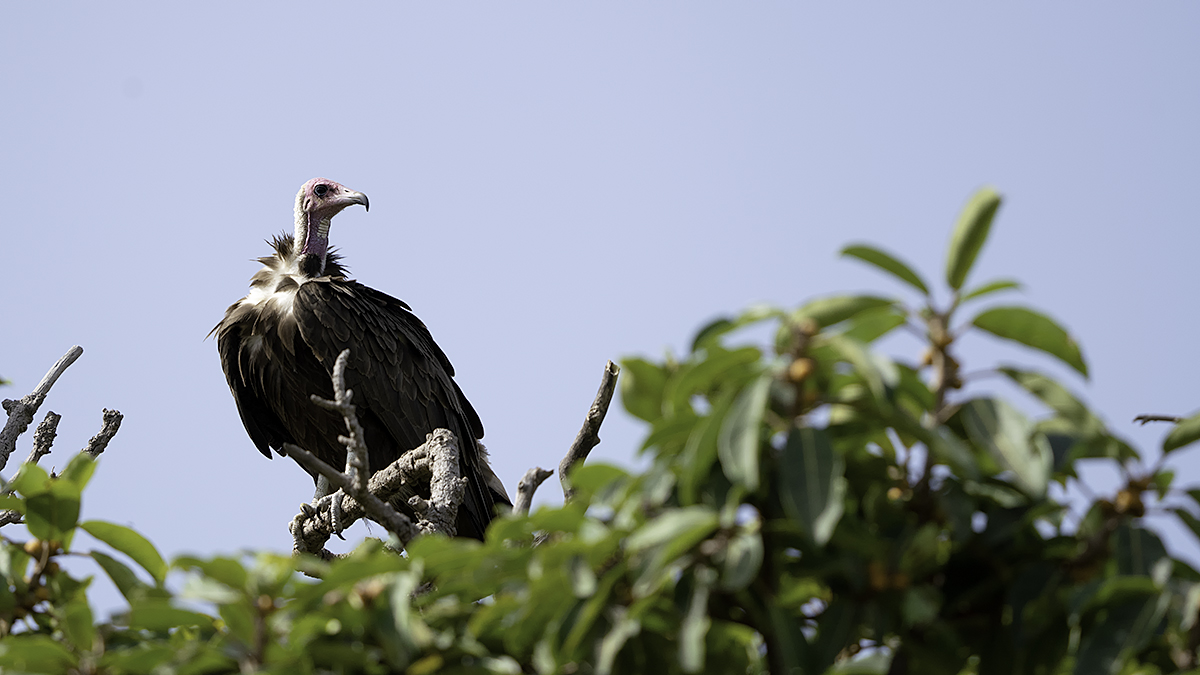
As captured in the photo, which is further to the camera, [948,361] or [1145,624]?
[948,361]

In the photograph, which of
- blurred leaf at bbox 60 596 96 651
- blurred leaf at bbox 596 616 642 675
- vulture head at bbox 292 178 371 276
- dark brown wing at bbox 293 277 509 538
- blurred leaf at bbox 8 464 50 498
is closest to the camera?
blurred leaf at bbox 596 616 642 675

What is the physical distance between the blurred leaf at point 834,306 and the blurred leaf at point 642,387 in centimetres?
26

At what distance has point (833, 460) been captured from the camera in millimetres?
1479

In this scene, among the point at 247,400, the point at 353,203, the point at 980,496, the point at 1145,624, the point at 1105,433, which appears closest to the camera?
the point at 1145,624

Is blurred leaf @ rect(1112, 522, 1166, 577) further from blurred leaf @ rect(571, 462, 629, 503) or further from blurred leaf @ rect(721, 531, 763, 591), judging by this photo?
blurred leaf @ rect(571, 462, 629, 503)

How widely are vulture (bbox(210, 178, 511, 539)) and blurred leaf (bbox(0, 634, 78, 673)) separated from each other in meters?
5.29

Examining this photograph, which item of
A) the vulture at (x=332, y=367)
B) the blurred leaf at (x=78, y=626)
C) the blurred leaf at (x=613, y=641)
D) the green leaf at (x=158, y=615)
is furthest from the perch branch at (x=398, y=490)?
the blurred leaf at (x=613, y=641)

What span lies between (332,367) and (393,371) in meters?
0.55

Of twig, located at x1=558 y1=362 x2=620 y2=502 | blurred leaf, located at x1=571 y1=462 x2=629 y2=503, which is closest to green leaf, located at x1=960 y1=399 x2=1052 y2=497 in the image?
blurred leaf, located at x1=571 y1=462 x2=629 y2=503

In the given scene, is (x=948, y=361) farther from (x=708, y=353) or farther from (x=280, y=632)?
(x=280, y=632)

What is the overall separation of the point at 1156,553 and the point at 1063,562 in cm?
14

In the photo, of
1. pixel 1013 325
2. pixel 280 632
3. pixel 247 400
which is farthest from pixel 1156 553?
pixel 247 400

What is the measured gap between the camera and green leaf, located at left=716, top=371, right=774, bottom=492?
1.41 meters

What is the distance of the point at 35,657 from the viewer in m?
1.76
